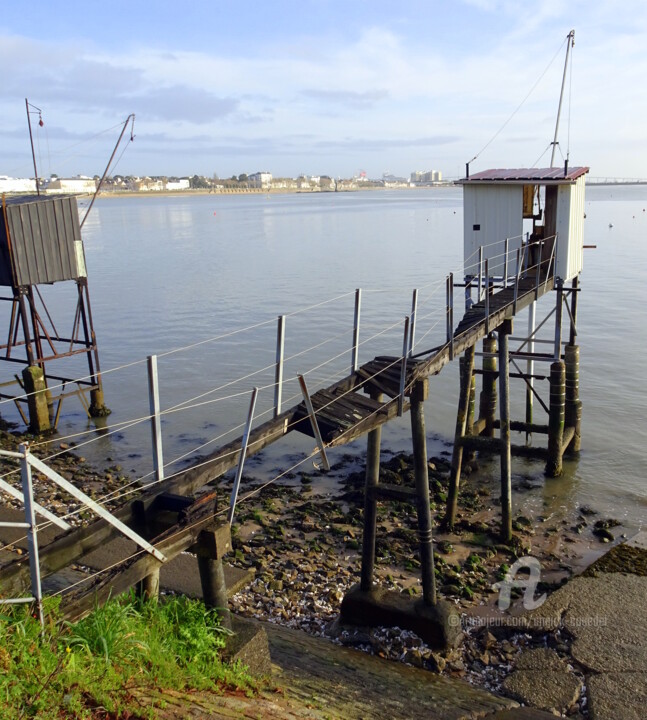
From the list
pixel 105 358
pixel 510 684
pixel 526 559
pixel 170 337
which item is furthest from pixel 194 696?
pixel 170 337

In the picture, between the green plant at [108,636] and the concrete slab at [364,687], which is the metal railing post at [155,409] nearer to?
the green plant at [108,636]

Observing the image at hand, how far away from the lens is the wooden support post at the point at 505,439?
12.8 metres

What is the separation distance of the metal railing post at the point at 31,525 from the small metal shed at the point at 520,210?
1213 centimetres

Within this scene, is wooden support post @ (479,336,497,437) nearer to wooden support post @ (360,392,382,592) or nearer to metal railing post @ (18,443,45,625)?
wooden support post @ (360,392,382,592)

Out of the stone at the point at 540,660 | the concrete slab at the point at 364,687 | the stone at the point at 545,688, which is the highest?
the concrete slab at the point at 364,687

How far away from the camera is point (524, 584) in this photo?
11102 millimetres

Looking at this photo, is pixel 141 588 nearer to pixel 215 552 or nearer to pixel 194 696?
pixel 215 552

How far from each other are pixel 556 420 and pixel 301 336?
15.1 metres

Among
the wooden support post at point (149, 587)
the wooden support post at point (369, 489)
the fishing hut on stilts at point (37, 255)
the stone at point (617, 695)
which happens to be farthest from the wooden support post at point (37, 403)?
the stone at point (617, 695)

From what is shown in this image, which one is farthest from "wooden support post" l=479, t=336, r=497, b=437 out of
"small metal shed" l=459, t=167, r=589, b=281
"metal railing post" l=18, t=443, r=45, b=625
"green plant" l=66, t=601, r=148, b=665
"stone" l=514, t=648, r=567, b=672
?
"metal railing post" l=18, t=443, r=45, b=625

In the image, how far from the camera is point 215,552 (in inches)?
243

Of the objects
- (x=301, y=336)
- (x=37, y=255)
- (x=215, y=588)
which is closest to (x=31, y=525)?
(x=215, y=588)

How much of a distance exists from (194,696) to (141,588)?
124cm

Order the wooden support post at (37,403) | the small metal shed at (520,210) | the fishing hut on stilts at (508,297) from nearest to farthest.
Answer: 1. the fishing hut on stilts at (508,297)
2. the small metal shed at (520,210)
3. the wooden support post at (37,403)
